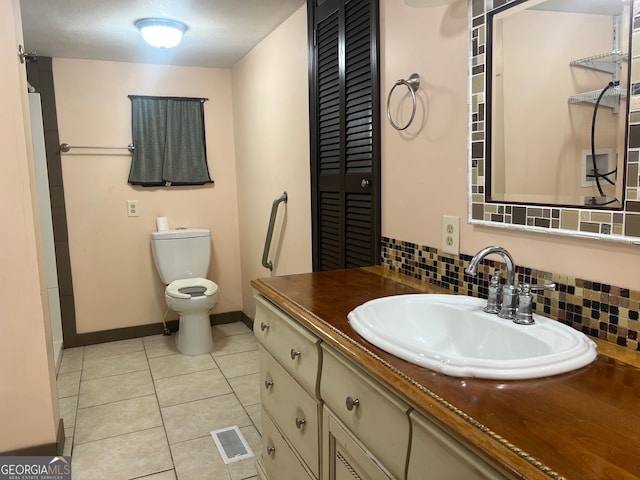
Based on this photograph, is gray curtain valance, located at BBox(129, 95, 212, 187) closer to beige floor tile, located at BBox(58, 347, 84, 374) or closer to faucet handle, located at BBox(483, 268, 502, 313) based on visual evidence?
beige floor tile, located at BBox(58, 347, 84, 374)

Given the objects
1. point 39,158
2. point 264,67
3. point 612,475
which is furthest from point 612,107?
point 39,158

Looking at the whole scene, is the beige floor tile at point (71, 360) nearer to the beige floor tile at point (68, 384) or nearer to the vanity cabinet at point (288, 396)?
the beige floor tile at point (68, 384)

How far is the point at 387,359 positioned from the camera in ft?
3.16

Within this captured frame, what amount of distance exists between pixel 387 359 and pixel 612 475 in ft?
1.44

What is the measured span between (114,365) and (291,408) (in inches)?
83.8

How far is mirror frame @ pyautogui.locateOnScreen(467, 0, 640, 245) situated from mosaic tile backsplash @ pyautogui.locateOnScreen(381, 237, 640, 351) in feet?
0.39

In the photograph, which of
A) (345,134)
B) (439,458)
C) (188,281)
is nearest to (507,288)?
(439,458)

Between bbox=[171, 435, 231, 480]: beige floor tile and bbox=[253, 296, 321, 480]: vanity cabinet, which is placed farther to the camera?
bbox=[171, 435, 231, 480]: beige floor tile

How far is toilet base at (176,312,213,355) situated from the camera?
3.29 metres

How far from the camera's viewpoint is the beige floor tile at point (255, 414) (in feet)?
7.69

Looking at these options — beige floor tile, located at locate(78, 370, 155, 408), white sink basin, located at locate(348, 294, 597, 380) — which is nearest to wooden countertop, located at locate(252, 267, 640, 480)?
white sink basin, located at locate(348, 294, 597, 380)

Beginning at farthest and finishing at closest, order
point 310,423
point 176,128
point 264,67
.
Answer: point 176,128 → point 264,67 → point 310,423

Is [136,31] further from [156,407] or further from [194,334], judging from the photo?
[156,407]

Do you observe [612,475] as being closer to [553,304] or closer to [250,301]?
[553,304]
